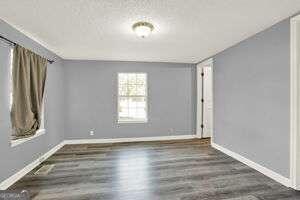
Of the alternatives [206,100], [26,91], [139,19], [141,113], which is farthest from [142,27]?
[206,100]

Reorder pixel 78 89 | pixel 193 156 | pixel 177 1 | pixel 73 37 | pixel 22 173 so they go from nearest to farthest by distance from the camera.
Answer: pixel 177 1, pixel 22 173, pixel 73 37, pixel 193 156, pixel 78 89

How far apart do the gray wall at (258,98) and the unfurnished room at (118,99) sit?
20 millimetres

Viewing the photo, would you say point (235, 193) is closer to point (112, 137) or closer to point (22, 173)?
point (22, 173)

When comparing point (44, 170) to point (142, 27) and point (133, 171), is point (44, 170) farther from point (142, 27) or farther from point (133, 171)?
A: point (142, 27)

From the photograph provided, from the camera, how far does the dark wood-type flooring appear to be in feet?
7.86

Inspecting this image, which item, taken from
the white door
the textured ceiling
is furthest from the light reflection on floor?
the white door

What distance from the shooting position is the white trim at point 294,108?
2.44 m

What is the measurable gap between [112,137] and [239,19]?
4293mm

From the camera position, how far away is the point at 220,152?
4.26 meters

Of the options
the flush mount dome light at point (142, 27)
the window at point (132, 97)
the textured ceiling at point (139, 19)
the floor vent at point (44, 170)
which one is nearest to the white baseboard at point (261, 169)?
the textured ceiling at point (139, 19)

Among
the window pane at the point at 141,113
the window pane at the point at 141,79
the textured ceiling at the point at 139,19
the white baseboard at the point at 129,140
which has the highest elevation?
the textured ceiling at the point at 139,19

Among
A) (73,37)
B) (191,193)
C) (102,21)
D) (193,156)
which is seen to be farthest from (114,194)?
(73,37)

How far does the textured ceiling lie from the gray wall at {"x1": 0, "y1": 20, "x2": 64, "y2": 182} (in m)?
0.20

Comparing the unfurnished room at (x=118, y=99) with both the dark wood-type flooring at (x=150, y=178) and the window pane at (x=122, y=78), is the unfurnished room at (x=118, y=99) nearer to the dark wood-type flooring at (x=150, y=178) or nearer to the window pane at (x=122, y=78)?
the dark wood-type flooring at (x=150, y=178)
